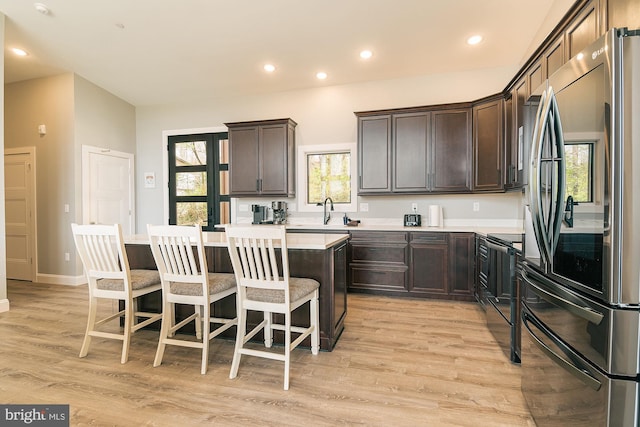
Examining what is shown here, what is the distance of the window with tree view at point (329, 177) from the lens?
4.71 m

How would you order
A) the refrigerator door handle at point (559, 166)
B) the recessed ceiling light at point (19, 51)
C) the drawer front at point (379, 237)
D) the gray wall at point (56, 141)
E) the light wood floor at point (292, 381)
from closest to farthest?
1. the refrigerator door handle at point (559, 166)
2. the light wood floor at point (292, 381)
3. the drawer front at point (379, 237)
4. the recessed ceiling light at point (19, 51)
5. the gray wall at point (56, 141)

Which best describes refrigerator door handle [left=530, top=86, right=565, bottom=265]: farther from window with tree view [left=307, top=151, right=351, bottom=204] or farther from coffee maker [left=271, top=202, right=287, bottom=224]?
coffee maker [left=271, top=202, right=287, bottom=224]

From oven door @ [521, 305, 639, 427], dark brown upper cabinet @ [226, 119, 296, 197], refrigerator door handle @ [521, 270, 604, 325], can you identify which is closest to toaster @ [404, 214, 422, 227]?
dark brown upper cabinet @ [226, 119, 296, 197]

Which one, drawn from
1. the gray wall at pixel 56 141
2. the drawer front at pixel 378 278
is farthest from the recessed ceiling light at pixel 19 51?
the drawer front at pixel 378 278

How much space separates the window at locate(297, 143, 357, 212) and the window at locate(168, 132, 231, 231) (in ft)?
4.68

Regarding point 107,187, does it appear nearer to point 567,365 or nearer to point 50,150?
point 50,150

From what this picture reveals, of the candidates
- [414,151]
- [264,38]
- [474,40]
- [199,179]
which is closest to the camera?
[474,40]

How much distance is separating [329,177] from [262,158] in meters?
1.08

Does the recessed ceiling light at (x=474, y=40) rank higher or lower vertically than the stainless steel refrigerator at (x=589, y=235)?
higher

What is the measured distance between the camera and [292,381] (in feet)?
6.57

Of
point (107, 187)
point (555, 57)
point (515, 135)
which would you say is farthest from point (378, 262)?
point (107, 187)

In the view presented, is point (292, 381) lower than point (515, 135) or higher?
lower

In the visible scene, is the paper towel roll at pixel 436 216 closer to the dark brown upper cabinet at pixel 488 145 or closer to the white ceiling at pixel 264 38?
the dark brown upper cabinet at pixel 488 145

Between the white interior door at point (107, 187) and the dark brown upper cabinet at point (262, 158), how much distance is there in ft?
7.14
